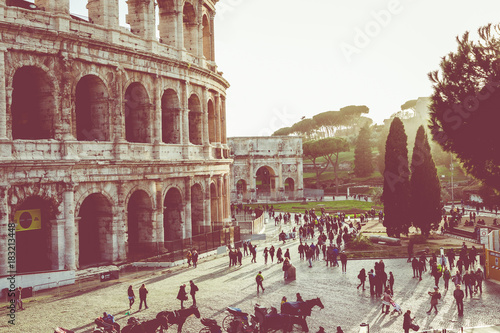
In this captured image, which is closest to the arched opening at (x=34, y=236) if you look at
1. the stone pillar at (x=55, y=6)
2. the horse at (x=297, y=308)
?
the stone pillar at (x=55, y=6)

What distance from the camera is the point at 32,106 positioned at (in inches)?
832

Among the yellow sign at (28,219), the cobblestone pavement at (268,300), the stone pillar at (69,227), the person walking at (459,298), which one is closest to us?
the cobblestone pavement at (268,300)

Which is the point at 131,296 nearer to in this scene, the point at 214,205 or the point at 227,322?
the point at 227,322

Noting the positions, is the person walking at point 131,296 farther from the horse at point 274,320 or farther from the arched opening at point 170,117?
the arched opening at point 170,117

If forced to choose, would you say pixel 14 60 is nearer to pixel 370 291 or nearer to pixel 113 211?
pixel 113 211

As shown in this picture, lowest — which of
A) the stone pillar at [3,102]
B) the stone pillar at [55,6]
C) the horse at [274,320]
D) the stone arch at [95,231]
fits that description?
the horse at [274,320]

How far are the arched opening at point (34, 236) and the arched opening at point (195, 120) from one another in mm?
10858

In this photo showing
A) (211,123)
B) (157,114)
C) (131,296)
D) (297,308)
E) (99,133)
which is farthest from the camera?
(211,123)

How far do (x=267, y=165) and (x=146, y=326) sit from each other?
55735mm

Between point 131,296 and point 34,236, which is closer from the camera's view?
point 131,296

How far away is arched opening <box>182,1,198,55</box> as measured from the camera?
2944 cm

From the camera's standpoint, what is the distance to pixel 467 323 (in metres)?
14.3

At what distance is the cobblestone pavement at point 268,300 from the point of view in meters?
14.5

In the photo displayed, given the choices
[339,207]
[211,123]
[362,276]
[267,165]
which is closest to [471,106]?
[362,276]
